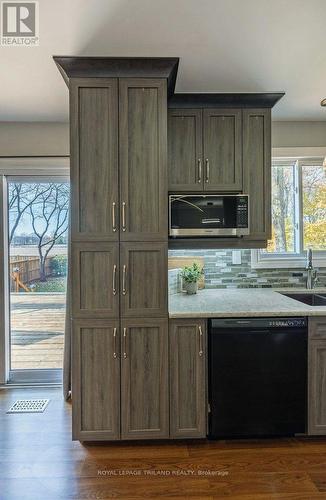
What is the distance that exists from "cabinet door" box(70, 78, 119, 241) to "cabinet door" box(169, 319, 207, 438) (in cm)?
84

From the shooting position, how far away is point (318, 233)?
131 inches

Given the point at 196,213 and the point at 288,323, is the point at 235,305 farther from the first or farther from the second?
the point at 196,213

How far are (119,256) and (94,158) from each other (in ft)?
2.23

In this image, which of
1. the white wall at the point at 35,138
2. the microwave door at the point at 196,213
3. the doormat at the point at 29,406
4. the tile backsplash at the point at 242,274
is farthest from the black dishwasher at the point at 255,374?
the white wall at the point at 35,138

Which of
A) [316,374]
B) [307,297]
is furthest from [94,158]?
[307,297]

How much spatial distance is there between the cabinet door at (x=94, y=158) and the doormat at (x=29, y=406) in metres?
1.62

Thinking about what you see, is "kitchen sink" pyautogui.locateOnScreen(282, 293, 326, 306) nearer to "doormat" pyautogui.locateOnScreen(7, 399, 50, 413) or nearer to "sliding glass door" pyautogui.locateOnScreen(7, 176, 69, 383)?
"sliding glass door" pyautogui.locateOnScreen(7, 176, 69, 383)

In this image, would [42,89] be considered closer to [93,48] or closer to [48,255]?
[93,48]

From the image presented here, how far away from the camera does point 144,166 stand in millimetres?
2320

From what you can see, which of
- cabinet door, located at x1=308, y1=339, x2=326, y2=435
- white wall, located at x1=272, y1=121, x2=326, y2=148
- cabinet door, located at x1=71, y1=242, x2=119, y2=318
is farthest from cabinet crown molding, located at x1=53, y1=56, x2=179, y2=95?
cabinet door, located at x1=308, y1=339, x2=326, y2=435

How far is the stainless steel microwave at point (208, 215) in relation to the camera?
2.62 m

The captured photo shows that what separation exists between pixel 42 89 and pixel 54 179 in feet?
3.03

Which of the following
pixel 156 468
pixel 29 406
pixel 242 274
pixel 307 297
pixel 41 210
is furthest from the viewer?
pixel 41 210

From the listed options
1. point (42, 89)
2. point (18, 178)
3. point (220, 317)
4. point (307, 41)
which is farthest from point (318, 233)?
point (18, 178)
